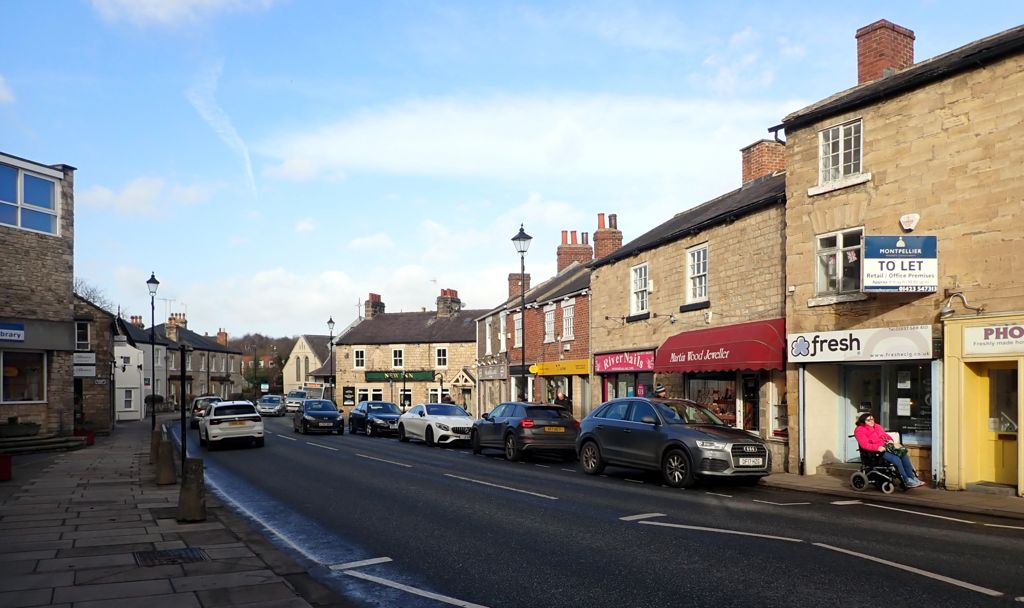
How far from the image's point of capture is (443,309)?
66.2m

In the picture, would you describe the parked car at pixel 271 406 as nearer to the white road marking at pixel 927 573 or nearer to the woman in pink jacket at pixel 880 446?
the woman in pink jacket at pixel 880 446

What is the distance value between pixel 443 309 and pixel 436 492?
52130mm

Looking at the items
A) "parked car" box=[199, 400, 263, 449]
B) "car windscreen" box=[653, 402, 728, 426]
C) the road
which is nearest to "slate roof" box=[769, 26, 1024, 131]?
"car windscreen" box=[653, 402, 728, 426]

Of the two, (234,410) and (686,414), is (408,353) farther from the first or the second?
(686,414)

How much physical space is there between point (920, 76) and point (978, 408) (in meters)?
6.21

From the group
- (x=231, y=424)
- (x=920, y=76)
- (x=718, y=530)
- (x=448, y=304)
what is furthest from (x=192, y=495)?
(x=448, y=304)

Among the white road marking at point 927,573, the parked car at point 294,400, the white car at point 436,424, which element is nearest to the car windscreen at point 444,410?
the white car at point 436,424

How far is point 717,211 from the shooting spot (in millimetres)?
22906

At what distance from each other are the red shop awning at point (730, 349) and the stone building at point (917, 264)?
52 centimetres

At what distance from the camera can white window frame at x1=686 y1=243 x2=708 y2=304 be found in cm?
2246

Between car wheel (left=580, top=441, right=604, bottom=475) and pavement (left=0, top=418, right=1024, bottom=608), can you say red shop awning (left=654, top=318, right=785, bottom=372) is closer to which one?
pavement (left=0, top=418, right=1024, bottom=608)

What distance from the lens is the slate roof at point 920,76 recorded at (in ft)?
46.1

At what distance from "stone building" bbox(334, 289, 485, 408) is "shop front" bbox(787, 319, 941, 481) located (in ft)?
143

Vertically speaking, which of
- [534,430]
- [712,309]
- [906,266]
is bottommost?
[534,430]
